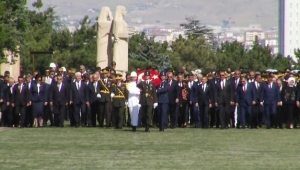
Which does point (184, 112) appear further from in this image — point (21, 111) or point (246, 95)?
point (21, 111)

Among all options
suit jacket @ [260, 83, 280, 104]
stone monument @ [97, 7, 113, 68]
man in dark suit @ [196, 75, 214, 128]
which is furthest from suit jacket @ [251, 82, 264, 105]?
stone monument @ [97, 7, 113, 68]

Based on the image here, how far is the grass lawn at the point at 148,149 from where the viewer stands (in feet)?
81.4

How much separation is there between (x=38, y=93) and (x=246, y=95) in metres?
6.46

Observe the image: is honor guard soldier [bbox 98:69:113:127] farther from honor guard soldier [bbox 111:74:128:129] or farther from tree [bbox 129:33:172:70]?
tree [bbox 129:33:172:70]

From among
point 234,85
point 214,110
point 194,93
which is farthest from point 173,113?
point 234,85

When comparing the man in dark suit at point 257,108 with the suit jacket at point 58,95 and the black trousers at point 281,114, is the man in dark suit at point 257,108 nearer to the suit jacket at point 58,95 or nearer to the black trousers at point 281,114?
the black trousers at point 281,114

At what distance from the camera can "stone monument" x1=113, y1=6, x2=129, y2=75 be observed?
193 ft

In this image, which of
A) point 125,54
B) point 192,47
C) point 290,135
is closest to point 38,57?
point 125,54

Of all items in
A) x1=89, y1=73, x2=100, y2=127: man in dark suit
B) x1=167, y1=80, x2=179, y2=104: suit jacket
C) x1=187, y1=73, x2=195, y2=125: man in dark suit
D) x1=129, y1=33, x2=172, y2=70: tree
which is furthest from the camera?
x1=129, y1=33, x2=172, y2=70: tree

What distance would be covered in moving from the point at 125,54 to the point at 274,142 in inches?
1128

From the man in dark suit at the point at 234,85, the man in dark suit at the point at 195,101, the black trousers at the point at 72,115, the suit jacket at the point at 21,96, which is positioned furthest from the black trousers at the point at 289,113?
the suit jacket at the point at 21,96

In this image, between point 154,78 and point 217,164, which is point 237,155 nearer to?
point 217,164

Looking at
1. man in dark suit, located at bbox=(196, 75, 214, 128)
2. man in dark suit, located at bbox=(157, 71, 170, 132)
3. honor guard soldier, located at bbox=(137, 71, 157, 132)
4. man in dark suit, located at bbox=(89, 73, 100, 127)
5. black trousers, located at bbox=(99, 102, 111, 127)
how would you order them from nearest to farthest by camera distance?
honor guard soldier, located at bbox=(137, 71, 157, 132) < man in dark suit, located at bbox=(157, 71, 170, 132) < black trousers, located at bbox=(99, 102, 111, 127) < man in dark suit, located at bbox=(89, 73, 100, 127) < man in dark suit, located at bbox=(196, 75, 214, 128)

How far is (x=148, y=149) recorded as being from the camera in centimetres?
2834
